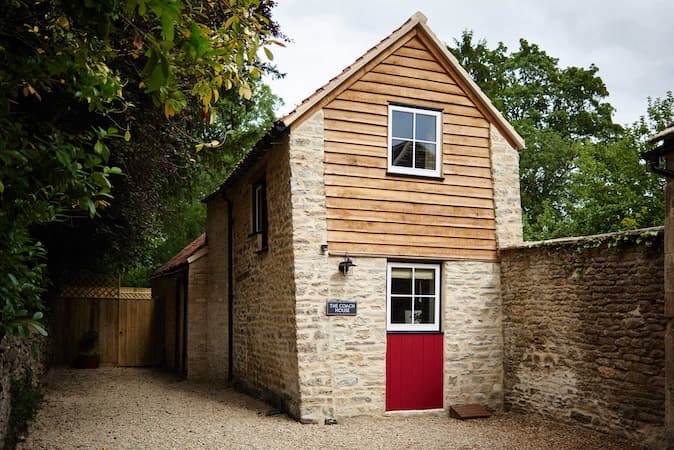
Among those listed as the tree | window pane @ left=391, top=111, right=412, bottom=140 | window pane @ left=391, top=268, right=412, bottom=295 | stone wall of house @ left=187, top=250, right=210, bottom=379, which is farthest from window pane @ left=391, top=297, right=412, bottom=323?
stone wall of house @ left=187, top=250, right=210, bottom=379

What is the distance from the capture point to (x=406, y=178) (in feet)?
35.7

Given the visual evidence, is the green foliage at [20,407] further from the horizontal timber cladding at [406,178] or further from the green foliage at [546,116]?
the green foliage at [546,116]

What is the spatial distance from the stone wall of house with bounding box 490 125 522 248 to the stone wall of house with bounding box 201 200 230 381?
6.78 m

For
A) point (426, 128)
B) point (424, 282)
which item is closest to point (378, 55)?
point (426, 128)

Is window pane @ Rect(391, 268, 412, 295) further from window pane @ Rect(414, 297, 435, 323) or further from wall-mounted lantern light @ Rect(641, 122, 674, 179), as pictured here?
wall-mounted lantern light @ Rect(641, 122, 674, 179)

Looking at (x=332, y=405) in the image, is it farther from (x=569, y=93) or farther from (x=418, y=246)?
(x=569, y=93)

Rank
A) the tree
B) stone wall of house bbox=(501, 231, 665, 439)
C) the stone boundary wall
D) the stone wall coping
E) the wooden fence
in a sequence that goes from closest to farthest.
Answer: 1. the tree
2. the stone boundary wall
3. stone wall of house bbox=(501, 231, 665, 439)
4. the stone wall coping
5. the wooden fence

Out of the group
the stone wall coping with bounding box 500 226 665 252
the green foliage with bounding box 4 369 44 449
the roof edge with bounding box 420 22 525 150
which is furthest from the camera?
the roof edge with bounding box 420 22 525 150

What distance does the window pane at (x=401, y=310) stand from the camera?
1060 cm

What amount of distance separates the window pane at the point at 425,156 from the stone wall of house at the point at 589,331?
2131mm

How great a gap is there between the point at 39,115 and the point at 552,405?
27.1ft

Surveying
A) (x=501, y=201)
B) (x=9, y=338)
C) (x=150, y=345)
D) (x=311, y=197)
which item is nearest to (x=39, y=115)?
(x=9, y=338)

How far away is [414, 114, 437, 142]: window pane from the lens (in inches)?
440

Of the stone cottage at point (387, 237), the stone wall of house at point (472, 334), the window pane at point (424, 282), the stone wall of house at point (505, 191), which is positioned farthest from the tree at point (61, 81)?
the stone wall of house at point (505, 191)
